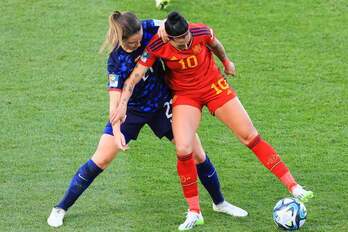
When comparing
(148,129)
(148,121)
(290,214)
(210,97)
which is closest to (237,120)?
(210,97)

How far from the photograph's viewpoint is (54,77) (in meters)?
11.9


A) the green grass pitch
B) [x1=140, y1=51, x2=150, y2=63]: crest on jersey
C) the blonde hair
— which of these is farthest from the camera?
the green grass pitch

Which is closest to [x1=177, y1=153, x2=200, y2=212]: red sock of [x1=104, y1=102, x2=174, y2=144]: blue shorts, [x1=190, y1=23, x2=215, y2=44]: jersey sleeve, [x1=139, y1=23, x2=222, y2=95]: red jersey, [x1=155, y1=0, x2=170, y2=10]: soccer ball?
[x1=104, y1=102, x2=174, y2=144]: blue shorts

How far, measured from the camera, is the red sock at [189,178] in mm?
7891

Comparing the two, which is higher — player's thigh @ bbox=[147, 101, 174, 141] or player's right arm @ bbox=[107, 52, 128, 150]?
player's right arm @ bbox=[107, 52, 128, 150]

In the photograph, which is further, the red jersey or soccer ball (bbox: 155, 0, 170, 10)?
soccer ball (bbox: 155, 0, 170, 10)

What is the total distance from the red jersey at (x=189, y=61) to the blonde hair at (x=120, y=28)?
0.86 ft

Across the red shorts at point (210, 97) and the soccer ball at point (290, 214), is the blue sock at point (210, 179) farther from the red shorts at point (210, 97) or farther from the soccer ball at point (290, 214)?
the soccer ball at point (290, 214)

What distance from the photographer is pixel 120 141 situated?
7.72 m

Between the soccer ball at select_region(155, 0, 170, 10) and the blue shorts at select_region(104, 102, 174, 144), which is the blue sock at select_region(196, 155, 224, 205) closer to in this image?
the blue shorts at select_region(104, 102, 174, 144)

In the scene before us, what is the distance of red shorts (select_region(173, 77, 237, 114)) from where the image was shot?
796cm

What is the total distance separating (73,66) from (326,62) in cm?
336

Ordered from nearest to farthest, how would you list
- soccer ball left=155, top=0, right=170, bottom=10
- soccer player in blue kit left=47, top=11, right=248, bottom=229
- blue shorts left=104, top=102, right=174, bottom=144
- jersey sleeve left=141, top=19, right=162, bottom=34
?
soccer player in blue kit left=47, top=11, right=248, bottom=229, jersey sleeve left=141, top=19, right=162, bottom=34, blue shorts left=104, top=102, right=174, bottom=144, soccer ball left=155, top=0, right=170, bottom=10

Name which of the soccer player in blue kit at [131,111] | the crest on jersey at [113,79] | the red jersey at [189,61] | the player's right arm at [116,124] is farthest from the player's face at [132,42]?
the player's right arm at [116,124]
